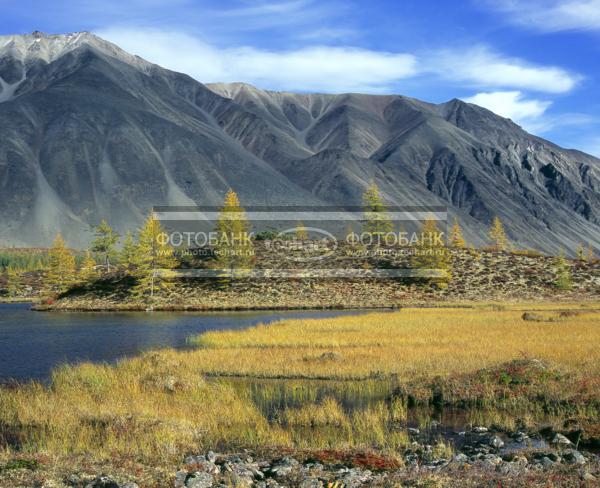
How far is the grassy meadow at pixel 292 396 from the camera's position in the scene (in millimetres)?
20453

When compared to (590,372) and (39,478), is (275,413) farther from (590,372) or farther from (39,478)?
(590,372)

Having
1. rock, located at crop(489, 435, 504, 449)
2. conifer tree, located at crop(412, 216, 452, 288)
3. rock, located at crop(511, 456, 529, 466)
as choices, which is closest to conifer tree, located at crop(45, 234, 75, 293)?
conifer tree, located at crop(412, 216, 452, 288)

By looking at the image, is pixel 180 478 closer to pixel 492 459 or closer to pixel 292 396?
pixel 492 459

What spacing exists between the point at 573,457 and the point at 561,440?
2577 mm

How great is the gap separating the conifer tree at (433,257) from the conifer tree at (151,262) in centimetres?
4108

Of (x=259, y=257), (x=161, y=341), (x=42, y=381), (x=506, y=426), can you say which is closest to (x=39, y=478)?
(x=506, y=426)

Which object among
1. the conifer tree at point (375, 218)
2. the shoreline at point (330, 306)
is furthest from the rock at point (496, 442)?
the conifer tree at point (375, 218)

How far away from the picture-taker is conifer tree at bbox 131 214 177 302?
10050cm

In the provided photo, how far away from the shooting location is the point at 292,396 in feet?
91.9

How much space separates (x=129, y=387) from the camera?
2766cm

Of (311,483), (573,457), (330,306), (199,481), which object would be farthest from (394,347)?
(330,306)

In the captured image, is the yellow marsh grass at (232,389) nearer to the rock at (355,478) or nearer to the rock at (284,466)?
the rock at (284,466)

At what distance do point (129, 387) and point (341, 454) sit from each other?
1292 centimetres

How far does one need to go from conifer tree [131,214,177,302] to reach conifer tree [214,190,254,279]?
8.28 m
